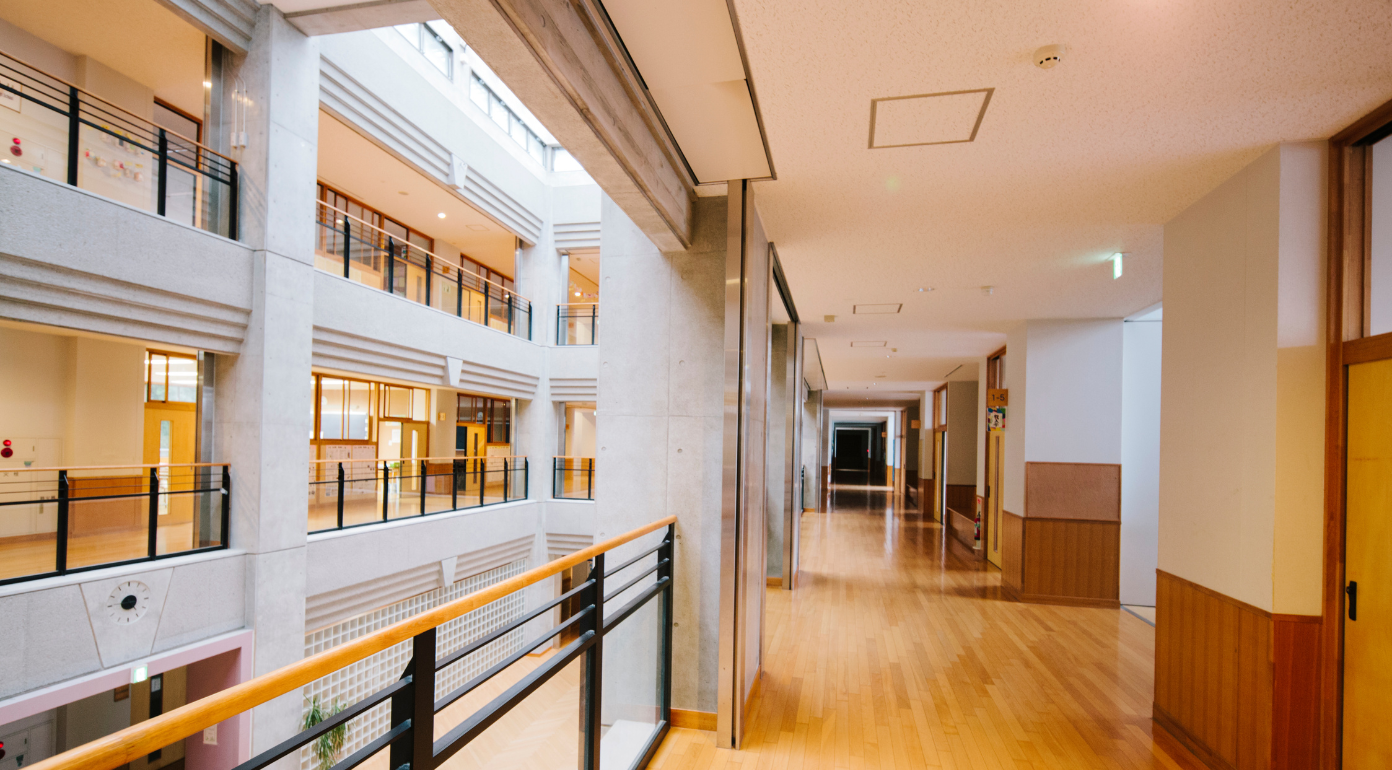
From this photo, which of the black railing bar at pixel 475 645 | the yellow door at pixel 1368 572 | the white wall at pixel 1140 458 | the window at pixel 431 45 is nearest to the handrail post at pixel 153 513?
the black railing bar at pixel 475 645

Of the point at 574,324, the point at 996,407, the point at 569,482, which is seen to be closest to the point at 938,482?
the point at 996,407

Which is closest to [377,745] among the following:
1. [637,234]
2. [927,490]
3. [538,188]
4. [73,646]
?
[637,234]

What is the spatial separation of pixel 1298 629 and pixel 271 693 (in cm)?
366

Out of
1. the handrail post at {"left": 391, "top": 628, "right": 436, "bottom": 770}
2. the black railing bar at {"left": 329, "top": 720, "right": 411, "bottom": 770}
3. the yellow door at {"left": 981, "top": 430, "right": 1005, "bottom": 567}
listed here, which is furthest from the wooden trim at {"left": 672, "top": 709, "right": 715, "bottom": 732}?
the yellow door at {"left": 981, "top": 430, "right": 1005, "bottom": 567}

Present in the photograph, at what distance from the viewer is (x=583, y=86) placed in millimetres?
2047

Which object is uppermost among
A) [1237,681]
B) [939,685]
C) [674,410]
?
[674,410]

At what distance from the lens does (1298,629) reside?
271 cm

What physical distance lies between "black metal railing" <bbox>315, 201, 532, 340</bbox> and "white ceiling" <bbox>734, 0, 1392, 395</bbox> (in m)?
5.62

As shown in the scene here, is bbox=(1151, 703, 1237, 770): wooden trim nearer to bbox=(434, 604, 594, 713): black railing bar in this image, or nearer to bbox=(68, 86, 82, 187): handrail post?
bbox=(434, 604, 594, 713): black railing bar

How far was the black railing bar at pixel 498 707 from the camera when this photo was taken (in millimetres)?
1503

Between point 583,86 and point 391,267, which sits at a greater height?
point 391,267

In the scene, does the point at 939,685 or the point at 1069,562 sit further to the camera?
the point at 1069,562

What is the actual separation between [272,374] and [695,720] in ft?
16.4

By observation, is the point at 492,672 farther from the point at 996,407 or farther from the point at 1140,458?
the point at 996,407
